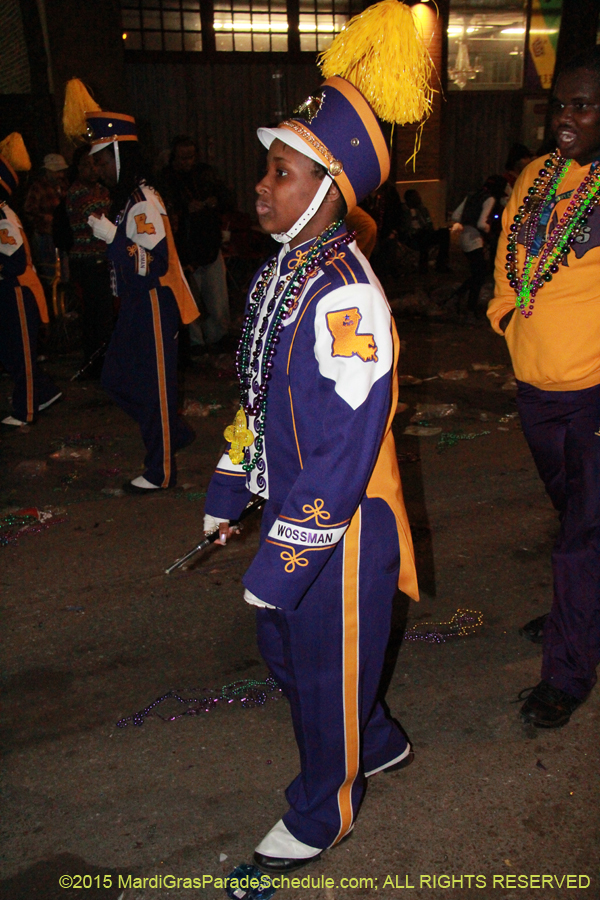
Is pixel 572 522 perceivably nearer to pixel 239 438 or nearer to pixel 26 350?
pixel 239 438

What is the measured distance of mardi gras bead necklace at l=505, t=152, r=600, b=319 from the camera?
267 cm

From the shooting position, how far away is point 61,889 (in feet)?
7.43

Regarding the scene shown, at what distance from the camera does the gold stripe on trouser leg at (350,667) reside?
2.05 m

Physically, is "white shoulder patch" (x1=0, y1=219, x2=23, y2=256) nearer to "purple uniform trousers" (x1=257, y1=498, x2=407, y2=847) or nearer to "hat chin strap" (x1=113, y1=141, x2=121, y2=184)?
"hat chin strap" (x1=113, y1=141, x2=121, y2=184)

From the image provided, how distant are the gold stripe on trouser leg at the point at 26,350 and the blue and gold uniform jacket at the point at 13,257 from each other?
0.30 feet

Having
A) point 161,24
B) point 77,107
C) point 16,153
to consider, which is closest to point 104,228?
point 77,107

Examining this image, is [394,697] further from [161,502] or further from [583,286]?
[161,502]

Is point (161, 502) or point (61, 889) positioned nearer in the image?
point (61, 889)

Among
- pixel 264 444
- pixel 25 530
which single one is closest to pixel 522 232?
pixel 264 444

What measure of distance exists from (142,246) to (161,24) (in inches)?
533

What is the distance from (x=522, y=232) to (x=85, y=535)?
3018 millimetres

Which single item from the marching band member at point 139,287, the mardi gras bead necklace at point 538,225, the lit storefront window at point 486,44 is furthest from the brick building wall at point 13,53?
the mardi gras bead necklace at point 538,225

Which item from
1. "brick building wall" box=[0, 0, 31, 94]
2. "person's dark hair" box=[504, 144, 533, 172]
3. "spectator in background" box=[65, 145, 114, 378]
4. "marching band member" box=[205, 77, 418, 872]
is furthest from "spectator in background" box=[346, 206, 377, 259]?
"brick building wall" box=[0, 0, 31, 94]

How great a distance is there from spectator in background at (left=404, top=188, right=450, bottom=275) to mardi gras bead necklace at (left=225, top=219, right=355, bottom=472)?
12.7 metres
